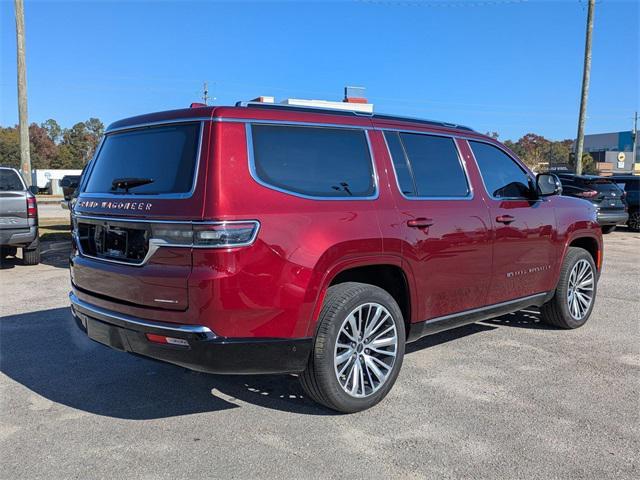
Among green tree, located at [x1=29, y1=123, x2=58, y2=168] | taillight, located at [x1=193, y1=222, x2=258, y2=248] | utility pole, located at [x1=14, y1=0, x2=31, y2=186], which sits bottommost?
taillight, located at [x1=193, y1=222, x2=258, y2=248]

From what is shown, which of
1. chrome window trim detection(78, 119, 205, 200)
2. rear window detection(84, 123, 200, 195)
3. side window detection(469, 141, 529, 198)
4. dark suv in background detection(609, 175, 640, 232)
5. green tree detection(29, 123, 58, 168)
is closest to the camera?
chrome window trim detection(78, 119, 205, 200)

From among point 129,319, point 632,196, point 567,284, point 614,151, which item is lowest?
point 567,284

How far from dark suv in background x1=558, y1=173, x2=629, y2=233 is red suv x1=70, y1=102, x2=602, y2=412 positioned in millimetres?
12232

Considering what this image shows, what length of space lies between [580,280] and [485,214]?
6.63 feet

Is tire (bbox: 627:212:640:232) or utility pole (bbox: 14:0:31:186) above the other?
utility pole (bbox: 14:0:31:186)

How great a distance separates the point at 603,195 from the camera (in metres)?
15.6

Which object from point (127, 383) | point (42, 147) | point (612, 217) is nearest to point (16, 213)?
point (127, 383)

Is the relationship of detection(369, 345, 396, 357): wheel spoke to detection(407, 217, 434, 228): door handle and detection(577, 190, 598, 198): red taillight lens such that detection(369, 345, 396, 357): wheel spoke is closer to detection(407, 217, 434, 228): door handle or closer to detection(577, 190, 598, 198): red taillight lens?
detection(407, 217, 434, 228): door handle

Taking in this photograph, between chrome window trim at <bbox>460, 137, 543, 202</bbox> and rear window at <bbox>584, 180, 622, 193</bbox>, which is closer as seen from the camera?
chrome window trim at <bbox>460, 137, 543, 202</bbox>

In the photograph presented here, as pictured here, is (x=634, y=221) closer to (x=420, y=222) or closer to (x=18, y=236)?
(x=420, y=222)

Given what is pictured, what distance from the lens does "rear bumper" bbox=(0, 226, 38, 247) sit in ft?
30.7

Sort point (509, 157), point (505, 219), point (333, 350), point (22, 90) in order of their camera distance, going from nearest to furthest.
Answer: point (333, 350)
point (505, 219)
point (509, 157)
point (22, 90)

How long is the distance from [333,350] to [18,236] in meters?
7.98

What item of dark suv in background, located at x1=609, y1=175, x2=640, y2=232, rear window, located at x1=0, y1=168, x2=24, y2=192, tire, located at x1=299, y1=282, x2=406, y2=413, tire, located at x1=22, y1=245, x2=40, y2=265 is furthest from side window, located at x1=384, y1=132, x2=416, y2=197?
dark suv in background, located at x1=609, y1=175, x2=640, y2=232
